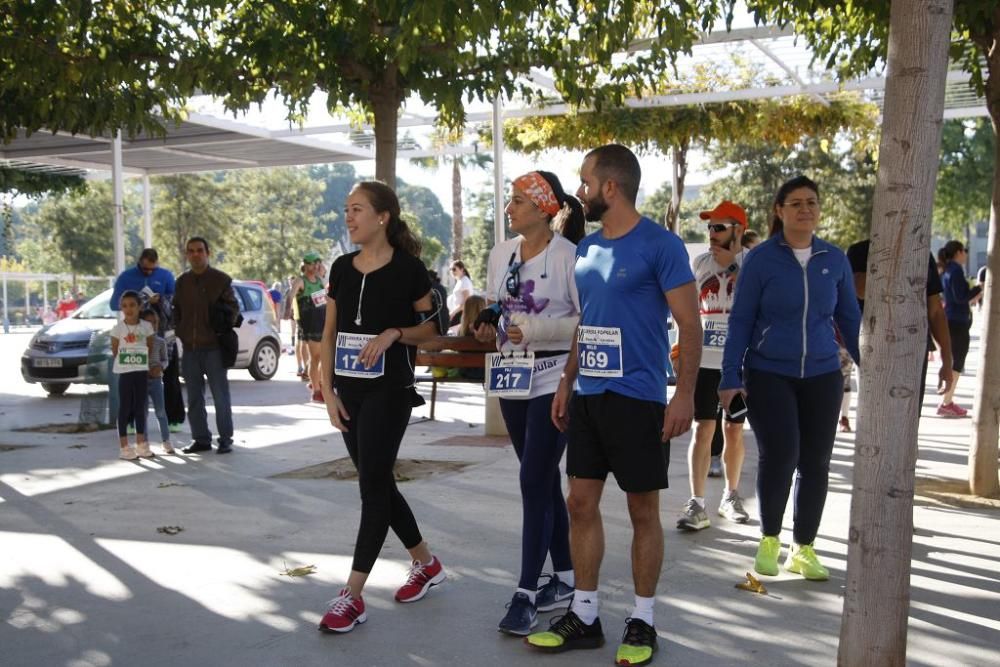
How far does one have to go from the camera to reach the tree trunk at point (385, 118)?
967cm

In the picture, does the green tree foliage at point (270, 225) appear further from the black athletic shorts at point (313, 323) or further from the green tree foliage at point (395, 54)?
the green tree foliage at point (395, 54)

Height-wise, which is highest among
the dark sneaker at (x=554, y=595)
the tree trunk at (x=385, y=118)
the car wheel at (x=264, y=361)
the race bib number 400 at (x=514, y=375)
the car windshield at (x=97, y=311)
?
the tree trunk at (x=385, y=118)

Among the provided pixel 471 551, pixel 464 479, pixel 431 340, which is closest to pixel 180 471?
pixel 464 479

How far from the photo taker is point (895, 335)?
12.8ft

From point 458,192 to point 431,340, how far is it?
47430 millimetres

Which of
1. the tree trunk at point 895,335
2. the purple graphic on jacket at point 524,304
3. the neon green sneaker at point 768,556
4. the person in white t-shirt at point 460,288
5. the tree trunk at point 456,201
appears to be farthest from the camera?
the tree trunk at point 456,201

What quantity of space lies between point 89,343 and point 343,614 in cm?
1149

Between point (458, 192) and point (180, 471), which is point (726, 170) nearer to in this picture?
point (458, 192)

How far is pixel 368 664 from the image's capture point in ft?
15.7

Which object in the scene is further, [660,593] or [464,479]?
[464,479]

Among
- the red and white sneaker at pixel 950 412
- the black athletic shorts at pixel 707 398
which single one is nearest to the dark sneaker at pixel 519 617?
the black athletic shorts at pixel 707 398

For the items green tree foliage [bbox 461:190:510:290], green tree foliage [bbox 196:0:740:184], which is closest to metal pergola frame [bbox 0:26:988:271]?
green tree foliage [bbox 196:0:740:184]

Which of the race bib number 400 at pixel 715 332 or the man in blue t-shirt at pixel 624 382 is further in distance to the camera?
the race bib number 400 at pixel 715 332

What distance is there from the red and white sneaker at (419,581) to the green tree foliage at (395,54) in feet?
12.7
